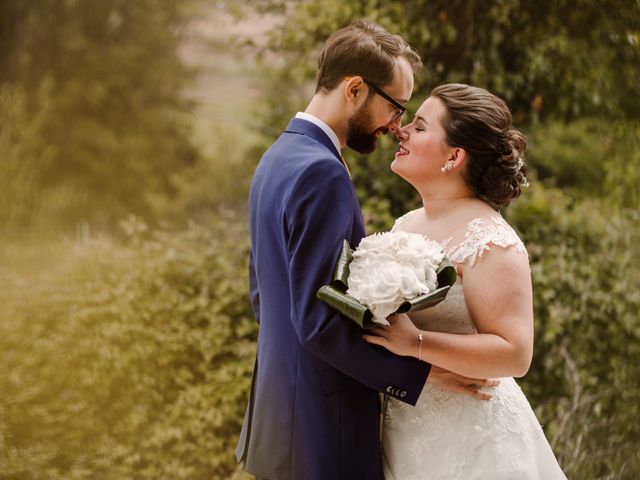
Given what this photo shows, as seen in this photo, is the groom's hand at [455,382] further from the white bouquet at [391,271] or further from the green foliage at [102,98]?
the green foliage at [102,98]

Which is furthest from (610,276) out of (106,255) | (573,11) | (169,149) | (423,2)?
(169,149)

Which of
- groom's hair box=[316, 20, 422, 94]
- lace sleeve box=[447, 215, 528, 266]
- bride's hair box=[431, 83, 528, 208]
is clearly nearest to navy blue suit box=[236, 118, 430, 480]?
groom's hair box=[316, 20, 422, 94]

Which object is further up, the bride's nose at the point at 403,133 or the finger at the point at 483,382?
the bride's nose at the point at 403,133

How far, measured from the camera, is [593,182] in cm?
924

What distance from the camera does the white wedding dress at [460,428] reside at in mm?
1901

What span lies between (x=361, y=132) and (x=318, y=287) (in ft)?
2.15

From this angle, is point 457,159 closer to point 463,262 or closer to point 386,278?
point 463,262

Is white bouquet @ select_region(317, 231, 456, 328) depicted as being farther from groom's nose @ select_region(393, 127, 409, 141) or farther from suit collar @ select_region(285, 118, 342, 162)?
groom's nose @ select_region(393, 127, 409, 141)

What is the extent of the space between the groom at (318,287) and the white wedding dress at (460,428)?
0.10m

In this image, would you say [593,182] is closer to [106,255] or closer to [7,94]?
[106,255]

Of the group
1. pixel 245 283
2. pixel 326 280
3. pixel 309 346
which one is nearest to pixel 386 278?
pixel 326 280

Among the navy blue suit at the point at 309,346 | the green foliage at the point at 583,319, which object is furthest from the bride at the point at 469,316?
the green foliage at the point at 583,319

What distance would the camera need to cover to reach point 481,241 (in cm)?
191

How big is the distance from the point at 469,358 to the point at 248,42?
3772 millimetres
